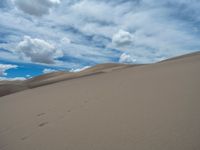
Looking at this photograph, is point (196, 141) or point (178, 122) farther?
point (178, 122)

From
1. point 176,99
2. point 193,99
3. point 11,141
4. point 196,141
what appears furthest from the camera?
point 176,99

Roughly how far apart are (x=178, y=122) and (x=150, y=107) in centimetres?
92

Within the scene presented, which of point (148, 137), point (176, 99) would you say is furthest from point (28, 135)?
point (176, 99)

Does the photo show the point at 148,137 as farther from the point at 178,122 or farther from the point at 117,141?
the point at 178,122

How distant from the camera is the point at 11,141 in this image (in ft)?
9.05

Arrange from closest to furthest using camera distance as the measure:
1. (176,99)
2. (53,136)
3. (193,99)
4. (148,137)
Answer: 1. (148,137)
2. (53,136)
3. (193,99)
4. (176,99)

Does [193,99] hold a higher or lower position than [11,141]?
higher

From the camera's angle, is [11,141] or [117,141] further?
[11,141]

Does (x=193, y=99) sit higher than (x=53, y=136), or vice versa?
(x=193, y=99)

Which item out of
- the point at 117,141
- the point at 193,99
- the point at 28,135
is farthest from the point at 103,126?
the point at 193,99

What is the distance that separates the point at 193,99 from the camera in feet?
10.3

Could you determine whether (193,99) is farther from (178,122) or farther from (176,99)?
(178,122)

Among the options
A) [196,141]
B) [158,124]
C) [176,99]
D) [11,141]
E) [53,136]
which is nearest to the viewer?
[196,141]

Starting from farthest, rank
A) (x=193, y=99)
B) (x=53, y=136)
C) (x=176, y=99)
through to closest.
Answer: (x=176, y=99)
(x=193, y=99)
(x=53, y=136)
